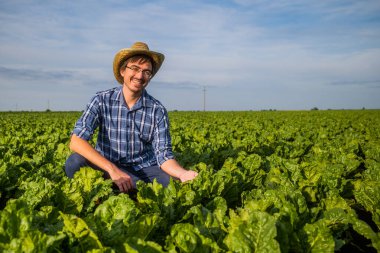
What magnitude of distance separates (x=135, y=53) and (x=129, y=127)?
1002 mm

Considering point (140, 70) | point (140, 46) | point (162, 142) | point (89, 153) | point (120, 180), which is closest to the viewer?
point (120, 180)

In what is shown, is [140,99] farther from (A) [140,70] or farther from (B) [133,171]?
(B) [133,171]

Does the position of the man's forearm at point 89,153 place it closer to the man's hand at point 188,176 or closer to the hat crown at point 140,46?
the man's hand at point 188,176

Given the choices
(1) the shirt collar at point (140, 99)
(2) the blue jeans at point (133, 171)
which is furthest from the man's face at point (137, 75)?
(2) the blue jeans at point (133, 171)

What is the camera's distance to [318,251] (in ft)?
8.62

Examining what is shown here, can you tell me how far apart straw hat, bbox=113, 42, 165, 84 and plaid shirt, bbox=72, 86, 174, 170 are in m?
0.34

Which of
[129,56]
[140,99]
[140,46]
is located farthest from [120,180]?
[140,46]

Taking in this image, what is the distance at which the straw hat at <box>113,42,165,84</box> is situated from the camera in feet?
14.7

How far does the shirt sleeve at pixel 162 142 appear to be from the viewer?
471cm

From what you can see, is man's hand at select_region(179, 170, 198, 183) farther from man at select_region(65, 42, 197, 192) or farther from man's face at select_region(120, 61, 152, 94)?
man's face at select_region(120, 61, 152, 94)

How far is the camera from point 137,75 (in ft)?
14.7

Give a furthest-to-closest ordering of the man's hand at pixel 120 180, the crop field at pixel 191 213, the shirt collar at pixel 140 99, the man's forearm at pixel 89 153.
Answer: the shirt collar at pixel 140 99 → the man's forearm at pixel 89 153 → the man's hand at pixel 120 180 → the crop field at pixel 191 213

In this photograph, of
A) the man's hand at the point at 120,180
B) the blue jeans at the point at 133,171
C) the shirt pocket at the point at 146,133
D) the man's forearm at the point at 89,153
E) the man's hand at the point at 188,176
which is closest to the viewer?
the man's hand at the point at 120,180

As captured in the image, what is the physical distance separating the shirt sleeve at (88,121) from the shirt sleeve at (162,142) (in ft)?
2.67
